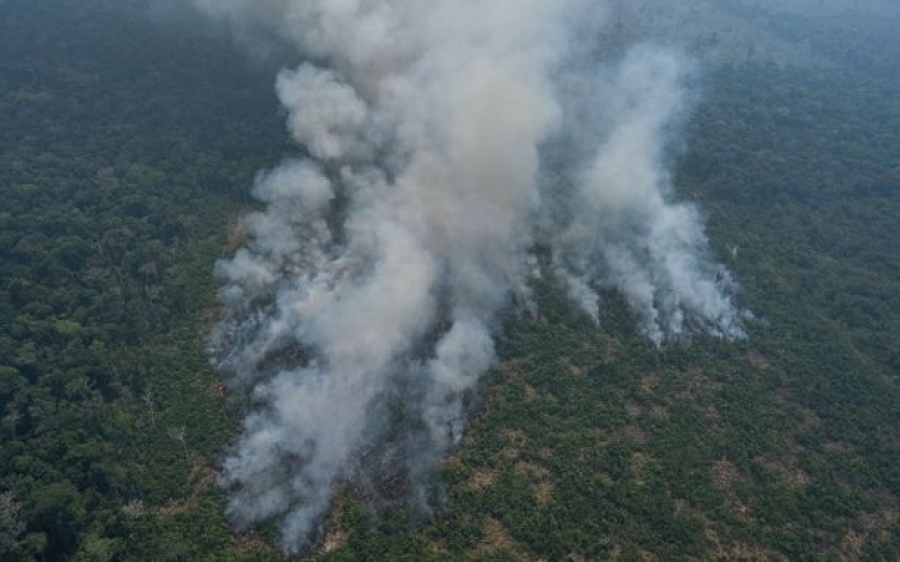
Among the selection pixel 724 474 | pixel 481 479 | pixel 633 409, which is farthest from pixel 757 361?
pixel 481 479

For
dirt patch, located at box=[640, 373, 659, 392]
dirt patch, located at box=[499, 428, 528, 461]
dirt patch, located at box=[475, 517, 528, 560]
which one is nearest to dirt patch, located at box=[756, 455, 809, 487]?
dirt patch, located at box=[640, 373, 659, 392]

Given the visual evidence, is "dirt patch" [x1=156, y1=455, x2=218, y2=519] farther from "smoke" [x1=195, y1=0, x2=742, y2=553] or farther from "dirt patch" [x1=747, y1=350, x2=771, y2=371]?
"dirt patch" [x1=747, y1=350, x2=771, y2=371]

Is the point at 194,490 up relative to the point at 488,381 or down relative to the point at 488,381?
down

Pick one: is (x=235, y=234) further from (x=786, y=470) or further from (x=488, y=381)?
(x=786, y=470)

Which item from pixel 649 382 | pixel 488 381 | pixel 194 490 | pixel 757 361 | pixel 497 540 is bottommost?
pixel 497 540

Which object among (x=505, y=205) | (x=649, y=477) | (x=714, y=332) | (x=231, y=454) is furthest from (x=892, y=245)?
(x=231, y=454)

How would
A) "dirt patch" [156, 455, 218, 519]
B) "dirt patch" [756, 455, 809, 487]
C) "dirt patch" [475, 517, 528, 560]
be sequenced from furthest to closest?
"dirt patch" [756, 455, 809, 487] → "dirt patch" [156, 455, 218, 519] → "dirt patch" [475, 517, 528, 560]

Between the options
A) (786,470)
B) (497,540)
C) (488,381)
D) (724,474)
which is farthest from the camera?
(488,381)

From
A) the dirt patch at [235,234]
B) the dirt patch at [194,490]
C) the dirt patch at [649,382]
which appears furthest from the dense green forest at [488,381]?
the dirt patch at [235,234]

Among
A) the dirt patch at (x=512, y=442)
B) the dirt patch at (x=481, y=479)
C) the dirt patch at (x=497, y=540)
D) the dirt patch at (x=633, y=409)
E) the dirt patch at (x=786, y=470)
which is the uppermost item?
the dirt patch at (x=633, y=409)

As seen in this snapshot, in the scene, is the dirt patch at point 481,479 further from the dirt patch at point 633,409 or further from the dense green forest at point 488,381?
the dirt patch at point 633,409
